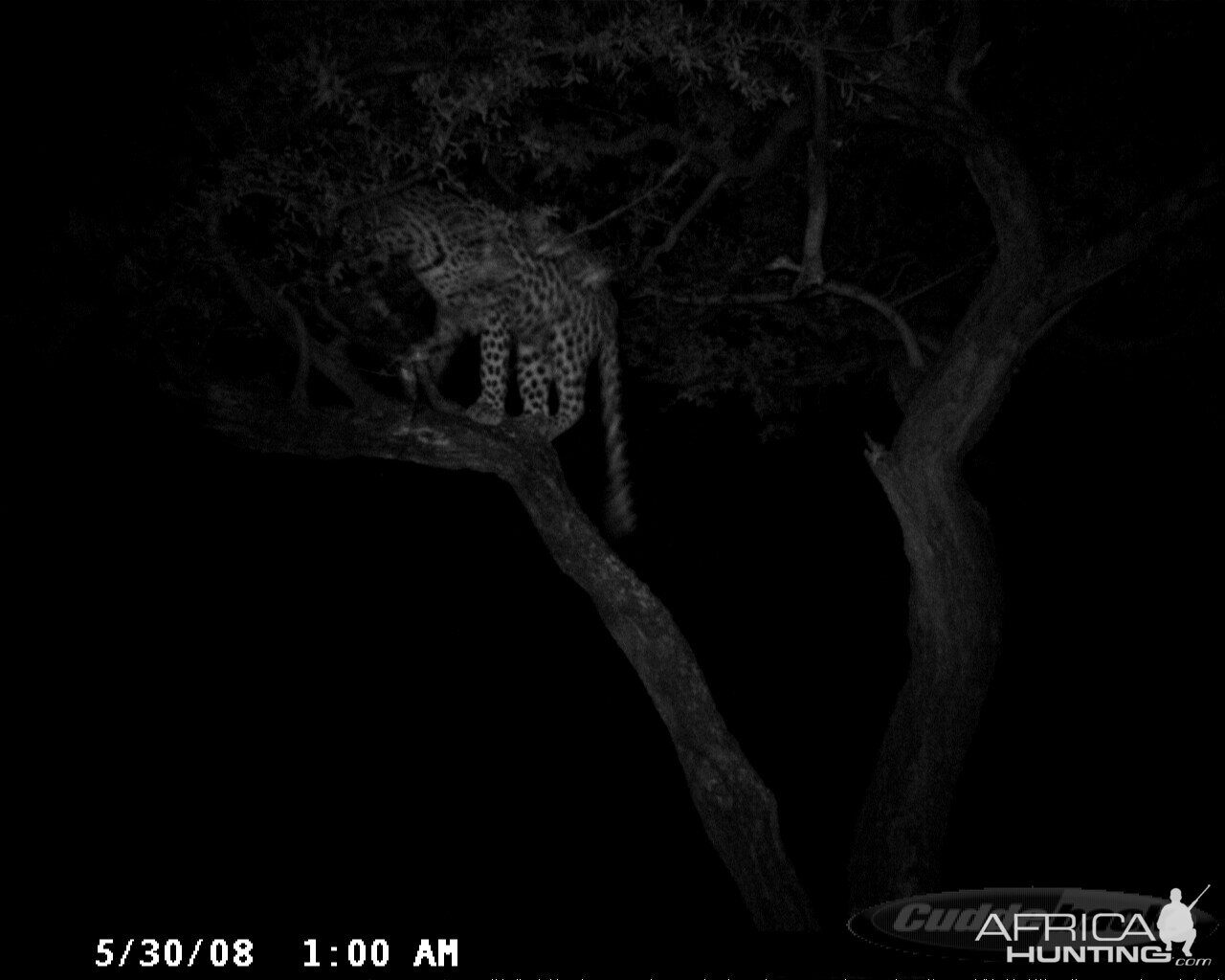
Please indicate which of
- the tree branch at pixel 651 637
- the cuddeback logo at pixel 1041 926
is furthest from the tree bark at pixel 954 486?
the tree branch at pixel 651 637

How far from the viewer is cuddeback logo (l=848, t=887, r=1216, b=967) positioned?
4062 mm

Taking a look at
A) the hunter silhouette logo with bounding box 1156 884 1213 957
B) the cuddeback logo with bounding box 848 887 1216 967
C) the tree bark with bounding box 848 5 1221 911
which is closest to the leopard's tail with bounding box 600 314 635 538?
the tree bark with bounding box 848 5 1221 911

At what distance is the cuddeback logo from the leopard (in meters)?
2.02

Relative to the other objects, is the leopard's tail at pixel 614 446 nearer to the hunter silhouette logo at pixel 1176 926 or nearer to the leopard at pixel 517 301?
the leopard at pixel 517 301

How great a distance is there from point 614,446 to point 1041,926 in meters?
2.55

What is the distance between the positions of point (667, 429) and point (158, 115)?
5.40 metres

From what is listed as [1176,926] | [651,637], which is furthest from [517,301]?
[1176,926]

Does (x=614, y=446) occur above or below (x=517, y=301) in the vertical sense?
below

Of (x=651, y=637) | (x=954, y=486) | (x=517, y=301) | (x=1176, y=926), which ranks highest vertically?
(x=517, y=301)

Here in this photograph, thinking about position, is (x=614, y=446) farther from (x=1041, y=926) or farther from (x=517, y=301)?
(x=1041, y=926)

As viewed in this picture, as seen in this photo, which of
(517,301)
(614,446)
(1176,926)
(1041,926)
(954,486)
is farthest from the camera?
(614,446)

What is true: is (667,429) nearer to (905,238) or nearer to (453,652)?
(453,652)

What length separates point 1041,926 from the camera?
14.2 ft

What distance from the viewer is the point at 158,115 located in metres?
4.33
